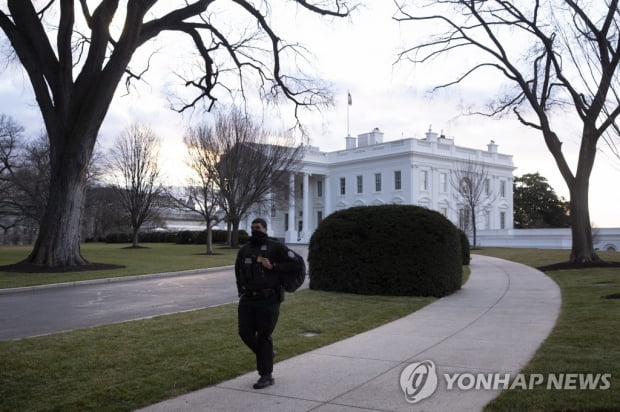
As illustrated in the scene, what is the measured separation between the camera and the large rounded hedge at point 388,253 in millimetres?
13953

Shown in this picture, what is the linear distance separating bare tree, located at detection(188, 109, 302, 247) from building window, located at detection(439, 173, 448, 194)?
29.8 m

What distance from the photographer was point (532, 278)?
18.6 meters

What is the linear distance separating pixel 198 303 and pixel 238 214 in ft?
94.9

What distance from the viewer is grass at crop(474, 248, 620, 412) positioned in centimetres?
524

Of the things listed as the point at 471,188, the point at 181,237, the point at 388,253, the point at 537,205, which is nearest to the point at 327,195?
the point at 181,237

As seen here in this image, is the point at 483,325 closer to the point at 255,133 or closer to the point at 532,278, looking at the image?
the point at 532,278

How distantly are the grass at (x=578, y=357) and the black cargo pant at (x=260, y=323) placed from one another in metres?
2.25

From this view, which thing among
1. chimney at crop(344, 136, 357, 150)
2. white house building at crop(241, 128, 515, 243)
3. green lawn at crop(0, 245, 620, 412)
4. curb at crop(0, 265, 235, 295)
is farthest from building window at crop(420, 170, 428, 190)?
green lawn at crop(0, 245, 620, 412)

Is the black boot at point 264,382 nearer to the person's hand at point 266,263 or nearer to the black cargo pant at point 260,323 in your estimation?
the black cargo pant at point 260,323

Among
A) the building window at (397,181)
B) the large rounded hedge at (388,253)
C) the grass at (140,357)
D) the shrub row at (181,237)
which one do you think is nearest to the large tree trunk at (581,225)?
the large rounded hedge at (388,253)

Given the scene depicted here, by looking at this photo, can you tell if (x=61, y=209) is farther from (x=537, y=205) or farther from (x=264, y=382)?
(x=537, y=205)

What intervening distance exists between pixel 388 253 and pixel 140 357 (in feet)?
26.4

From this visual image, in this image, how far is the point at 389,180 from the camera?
6812cm

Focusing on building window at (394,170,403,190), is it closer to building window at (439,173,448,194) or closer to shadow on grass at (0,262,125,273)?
building window at (439,173,448,194)
